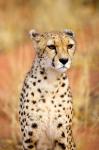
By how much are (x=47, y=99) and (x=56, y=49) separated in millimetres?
416

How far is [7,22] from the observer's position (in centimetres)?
1291

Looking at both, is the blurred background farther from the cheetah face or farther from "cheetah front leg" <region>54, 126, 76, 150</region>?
the cheetah face

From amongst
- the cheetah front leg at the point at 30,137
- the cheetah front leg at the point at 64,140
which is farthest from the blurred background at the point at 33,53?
the cheetah front leg at the point at 30,137

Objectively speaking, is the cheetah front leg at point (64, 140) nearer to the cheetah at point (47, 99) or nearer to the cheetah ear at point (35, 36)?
the cheetah at point (47, 99)

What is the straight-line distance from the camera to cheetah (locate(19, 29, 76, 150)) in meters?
6.27

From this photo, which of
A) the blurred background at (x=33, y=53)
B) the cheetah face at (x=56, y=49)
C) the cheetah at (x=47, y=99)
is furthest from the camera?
the blurred background at (x=33, y=53)

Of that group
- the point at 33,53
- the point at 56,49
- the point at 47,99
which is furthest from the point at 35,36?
the point at 33,53

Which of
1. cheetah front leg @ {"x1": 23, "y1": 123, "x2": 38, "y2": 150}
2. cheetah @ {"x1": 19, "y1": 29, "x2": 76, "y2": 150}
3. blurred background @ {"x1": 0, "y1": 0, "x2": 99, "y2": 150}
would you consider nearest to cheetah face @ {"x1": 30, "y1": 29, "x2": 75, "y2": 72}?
cheetah @ {"x1": 19, "y1": 29, "x2": 76, "y2": 150}

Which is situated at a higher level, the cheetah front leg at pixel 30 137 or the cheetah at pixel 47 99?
the cheetah at pixel 47 99

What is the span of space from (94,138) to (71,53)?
60.0 inches

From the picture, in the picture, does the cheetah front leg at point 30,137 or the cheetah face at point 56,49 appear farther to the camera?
the cheetah front leg at point 30,137

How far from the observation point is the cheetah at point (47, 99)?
20.6ft

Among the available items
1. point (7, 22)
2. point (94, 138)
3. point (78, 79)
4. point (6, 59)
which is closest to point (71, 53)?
point (94, 138)

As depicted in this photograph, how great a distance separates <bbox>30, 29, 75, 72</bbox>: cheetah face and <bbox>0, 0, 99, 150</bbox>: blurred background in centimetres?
134
